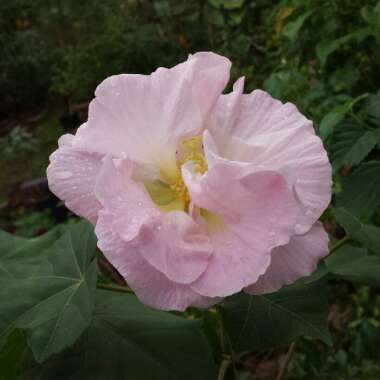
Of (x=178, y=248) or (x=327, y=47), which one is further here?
(x=327, y=47)

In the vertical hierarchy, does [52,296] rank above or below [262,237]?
below

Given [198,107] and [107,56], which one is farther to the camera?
[107,56]

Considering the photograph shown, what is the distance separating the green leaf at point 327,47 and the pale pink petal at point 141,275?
Answer: 1681 mm

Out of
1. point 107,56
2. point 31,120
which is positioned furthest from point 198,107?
point 31,120

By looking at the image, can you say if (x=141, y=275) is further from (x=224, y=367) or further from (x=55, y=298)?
(x=224, y=367)

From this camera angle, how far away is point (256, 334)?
0.73m

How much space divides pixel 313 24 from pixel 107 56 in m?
2.86

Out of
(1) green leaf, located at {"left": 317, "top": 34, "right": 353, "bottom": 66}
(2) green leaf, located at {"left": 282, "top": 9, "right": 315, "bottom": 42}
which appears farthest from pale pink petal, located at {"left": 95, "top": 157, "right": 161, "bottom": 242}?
(2) green leaf, located at {"left": 282, "top": 9, "right": 315, "bottom": 42}

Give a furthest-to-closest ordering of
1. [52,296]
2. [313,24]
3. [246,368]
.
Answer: [313,24] → [246,368] → [52,296]

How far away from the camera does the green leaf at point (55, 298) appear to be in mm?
613

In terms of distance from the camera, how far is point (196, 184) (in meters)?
0.58

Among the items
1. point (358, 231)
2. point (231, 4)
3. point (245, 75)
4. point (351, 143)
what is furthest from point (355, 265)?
→ point (231, 4)

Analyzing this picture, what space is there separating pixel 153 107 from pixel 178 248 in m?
0.16

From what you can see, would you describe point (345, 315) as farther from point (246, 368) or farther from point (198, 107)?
point (198, 107)
